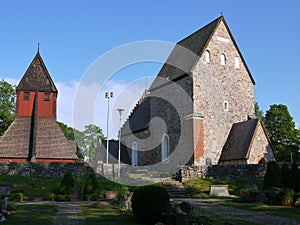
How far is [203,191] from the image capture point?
73.7 feet

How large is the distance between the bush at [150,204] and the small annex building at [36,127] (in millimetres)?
24073

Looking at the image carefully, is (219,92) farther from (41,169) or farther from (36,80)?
(36,80)

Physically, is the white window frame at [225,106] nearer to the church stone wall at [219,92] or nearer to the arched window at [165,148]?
the church stone wall at [219,92]

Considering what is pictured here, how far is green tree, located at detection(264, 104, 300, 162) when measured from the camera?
49.1m

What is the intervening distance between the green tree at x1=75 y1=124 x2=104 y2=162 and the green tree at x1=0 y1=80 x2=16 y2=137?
1176 centimetres

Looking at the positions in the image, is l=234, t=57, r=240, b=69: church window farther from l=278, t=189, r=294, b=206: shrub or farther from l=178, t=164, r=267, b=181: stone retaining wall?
l=278, t=189, r=294, b=206: shrub


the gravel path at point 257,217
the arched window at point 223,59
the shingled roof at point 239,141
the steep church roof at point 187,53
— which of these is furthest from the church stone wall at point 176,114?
the gravel path at point 257,217

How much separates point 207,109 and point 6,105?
106 feet

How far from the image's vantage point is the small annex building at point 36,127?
109 feet

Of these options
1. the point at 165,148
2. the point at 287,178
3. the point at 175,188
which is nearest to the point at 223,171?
the point at 175,188

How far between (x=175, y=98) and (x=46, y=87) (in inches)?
597

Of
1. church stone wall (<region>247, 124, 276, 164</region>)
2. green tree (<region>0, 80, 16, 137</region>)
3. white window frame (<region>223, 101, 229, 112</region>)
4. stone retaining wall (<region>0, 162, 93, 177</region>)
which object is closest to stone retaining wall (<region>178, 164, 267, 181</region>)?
church stone wall (<region>247, 124, 276, 164</region>)

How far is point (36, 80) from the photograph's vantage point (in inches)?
1513

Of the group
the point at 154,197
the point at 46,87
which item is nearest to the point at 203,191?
the point at 154,197
